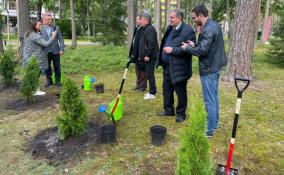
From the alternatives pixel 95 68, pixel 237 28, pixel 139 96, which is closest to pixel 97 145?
pixel 139 96

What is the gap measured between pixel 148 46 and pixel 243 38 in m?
3.12

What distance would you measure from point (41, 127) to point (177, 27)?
309 cm

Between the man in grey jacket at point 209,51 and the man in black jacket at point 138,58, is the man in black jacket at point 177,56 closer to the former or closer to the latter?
the man in grey jacket at point 209,51

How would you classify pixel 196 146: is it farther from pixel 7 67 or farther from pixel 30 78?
pixel 7 67

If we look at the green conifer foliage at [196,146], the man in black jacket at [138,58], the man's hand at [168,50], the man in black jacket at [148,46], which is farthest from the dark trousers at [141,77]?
the green conifer foliage at [196,146]

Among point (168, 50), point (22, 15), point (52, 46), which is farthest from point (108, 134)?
point (22, 15)

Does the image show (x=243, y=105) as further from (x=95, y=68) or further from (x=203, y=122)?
(x=95, y=68)

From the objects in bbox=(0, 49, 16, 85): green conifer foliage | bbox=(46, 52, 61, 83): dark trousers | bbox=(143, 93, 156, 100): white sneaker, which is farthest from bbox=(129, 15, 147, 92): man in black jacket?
bbox=(0, 49, 16, 85): green conifer foliage

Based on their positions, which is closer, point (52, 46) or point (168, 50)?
point (168, 50)

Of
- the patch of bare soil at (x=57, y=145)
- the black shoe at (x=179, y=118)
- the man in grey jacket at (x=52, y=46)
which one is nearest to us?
the patch of bare soil at (x=57, y=145)

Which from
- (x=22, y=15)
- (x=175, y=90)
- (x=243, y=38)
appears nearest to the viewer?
(x=175, y=90)

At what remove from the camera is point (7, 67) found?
26.6 feet

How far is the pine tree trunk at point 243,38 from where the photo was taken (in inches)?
312

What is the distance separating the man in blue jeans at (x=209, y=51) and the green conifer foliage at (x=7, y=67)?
5582 mm
